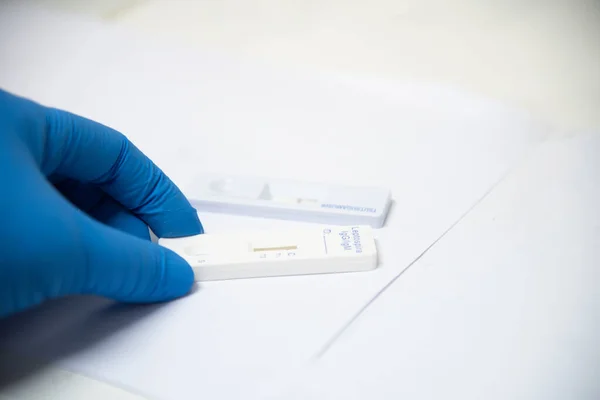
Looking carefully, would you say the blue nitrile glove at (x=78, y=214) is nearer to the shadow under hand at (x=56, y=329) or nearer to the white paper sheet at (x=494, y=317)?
the shadow under hand at (x=56, y=329)

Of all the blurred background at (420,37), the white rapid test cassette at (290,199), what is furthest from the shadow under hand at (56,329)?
the blurred background at (420,37)

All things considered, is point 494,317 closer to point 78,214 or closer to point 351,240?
point 351,240

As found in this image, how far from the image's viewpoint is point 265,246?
0.63 meters

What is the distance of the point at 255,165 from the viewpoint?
80cm

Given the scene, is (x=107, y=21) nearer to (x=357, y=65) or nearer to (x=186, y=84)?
(x=186, y=84)

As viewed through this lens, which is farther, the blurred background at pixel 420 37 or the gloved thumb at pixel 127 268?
the blurred background at pixel 420 37

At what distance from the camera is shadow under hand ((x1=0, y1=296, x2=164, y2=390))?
558mm

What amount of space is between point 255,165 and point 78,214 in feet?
1.03

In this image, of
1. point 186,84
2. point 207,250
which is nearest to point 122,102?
point 186,84

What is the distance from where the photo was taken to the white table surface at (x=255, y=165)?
1.79 feet

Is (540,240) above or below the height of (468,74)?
below

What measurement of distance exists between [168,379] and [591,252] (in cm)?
42

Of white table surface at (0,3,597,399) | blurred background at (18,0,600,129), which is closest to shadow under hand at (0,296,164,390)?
white table surface at (0,3,597,399)

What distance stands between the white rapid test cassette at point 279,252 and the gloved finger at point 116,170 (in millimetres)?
31
